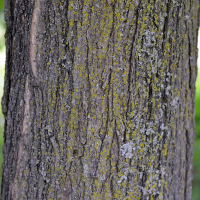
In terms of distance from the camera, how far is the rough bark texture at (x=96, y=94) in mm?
1175

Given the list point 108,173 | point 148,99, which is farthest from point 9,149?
point 148,99

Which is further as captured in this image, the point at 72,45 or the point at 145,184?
the point at 145,184

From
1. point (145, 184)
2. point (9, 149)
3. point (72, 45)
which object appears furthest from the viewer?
point (9, 149)

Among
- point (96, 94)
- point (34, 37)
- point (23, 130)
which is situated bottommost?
point (23, 130)

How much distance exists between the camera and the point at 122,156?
124cm

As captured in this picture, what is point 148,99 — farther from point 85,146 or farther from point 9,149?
point 9,149

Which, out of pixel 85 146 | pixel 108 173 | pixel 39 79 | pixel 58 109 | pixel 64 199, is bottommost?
pixel 64 199

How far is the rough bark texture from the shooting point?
117 centimetres

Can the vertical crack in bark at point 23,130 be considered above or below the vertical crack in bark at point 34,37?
below

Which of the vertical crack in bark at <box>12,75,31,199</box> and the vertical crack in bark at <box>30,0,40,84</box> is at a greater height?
the vertical crack in bark at <box>30,0,40,84</box>

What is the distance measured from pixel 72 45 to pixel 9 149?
0.68 m

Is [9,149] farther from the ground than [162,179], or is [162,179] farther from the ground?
[9,149]

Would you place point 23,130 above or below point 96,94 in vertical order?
below

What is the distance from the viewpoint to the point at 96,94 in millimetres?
1199
